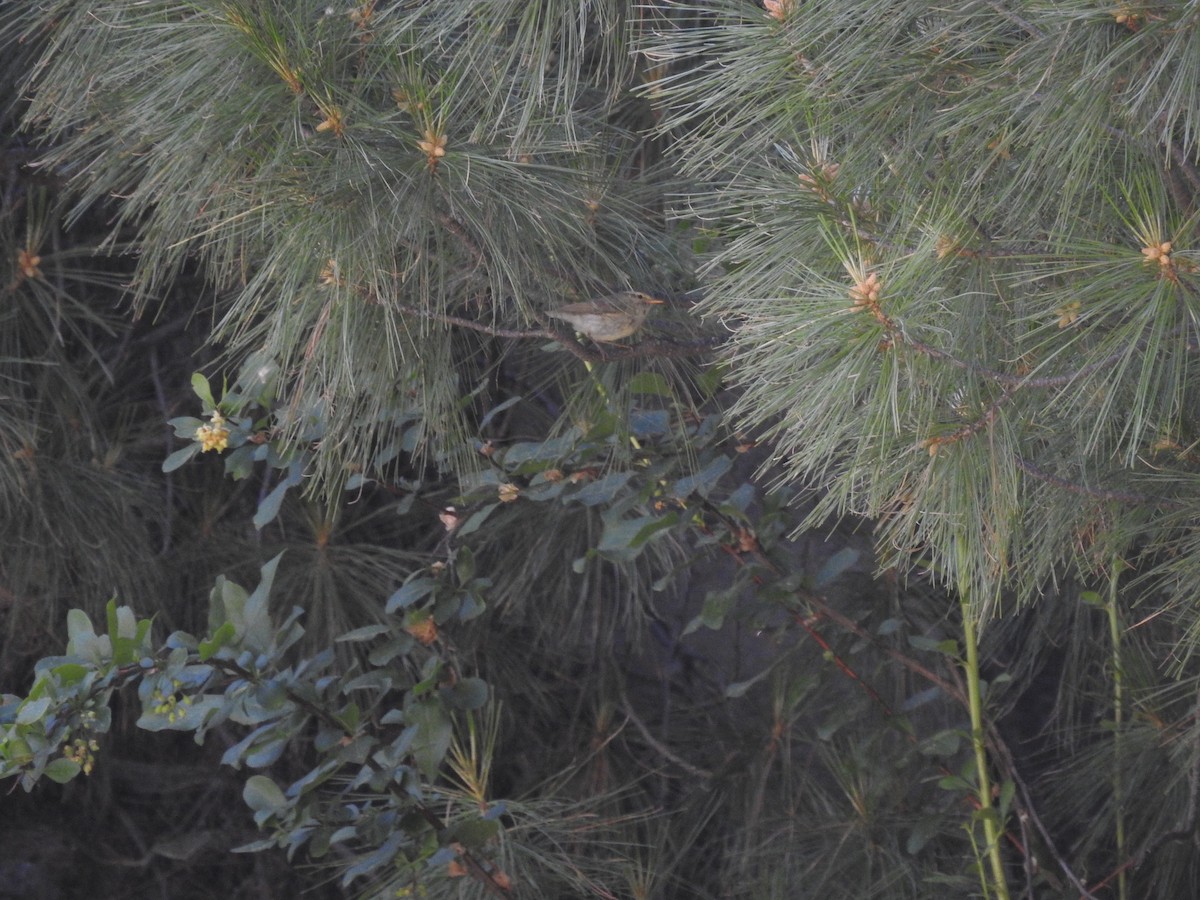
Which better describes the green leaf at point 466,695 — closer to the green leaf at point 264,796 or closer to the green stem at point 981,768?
the green leaf at point 264,796

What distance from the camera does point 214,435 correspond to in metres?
0.94

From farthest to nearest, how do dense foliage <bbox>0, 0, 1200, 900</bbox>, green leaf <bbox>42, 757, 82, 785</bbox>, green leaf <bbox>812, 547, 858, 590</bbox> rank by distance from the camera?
green leaf <bbox>812, 547, 858, 590</bbox>, green leaf <bbox>42, 757, 82, 785</bbox>, dense foliage <bbox>0, 0, 1200, 900</bbox>

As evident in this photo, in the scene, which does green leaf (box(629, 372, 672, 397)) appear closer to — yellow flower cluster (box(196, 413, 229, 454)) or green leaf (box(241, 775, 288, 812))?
yellow flower cluster (box(196, 413, 229, 454))

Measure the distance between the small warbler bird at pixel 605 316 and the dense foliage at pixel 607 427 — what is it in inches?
0.8

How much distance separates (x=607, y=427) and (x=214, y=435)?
1.00ft

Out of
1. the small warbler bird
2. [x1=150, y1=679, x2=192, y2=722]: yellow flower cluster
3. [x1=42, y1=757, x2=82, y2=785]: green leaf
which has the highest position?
the small warbler bird

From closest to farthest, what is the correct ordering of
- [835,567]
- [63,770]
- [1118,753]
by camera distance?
1. [63,770]
2. [835,567]
3. [1118,753]

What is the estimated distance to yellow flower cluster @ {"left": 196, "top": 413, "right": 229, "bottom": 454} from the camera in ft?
3.08

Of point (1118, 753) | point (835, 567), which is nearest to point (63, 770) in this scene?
point (835, 567)

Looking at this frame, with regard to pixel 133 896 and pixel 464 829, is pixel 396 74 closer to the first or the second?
pixel 464 829

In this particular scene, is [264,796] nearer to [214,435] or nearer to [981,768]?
[214,435]

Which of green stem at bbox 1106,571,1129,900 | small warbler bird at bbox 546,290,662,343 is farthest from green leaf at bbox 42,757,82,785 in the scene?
green stem at bbox 1106,571,1129,900

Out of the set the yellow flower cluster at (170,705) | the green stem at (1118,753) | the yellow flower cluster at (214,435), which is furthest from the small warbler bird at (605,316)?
the green stem at (1118,753)

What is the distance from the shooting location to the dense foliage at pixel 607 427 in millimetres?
673
